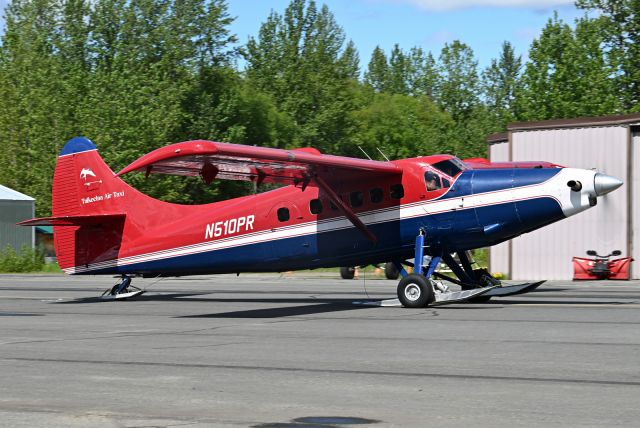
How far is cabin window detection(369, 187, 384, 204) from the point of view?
65.6 ft

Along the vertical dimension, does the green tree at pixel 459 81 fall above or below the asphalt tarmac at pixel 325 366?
above

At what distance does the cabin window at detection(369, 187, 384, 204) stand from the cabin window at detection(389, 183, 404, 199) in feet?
0.75

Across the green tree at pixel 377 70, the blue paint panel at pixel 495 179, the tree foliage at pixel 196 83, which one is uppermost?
the green tree at pixel 377 70

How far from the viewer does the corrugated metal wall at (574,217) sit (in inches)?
1316

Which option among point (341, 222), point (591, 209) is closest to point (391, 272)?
point (591, 209)

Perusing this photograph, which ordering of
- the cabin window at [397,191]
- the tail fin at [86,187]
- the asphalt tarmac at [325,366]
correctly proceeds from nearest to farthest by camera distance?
the asphalt tarmac at [325,366] < the cabin window at [397,191] < the tail fin at [86,187]

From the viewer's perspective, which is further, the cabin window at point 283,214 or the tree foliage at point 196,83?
the tree foliage at point 196,83

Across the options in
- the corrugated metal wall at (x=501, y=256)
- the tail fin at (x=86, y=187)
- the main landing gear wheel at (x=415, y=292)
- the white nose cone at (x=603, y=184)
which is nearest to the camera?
the white nose cone at (x=603, y=184)

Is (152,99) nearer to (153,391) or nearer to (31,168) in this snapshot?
(31,168)

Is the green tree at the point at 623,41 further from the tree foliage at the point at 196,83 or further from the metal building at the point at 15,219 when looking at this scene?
the metal building at the point at 15,219

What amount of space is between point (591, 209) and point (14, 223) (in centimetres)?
3324

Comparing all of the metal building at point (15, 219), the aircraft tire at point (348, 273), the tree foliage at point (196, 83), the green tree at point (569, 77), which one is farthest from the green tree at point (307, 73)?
the aircraft tire at point (348, 273)

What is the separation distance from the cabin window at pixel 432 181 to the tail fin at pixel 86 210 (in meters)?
7.88

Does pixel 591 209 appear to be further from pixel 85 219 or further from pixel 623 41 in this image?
pixel 623 41
